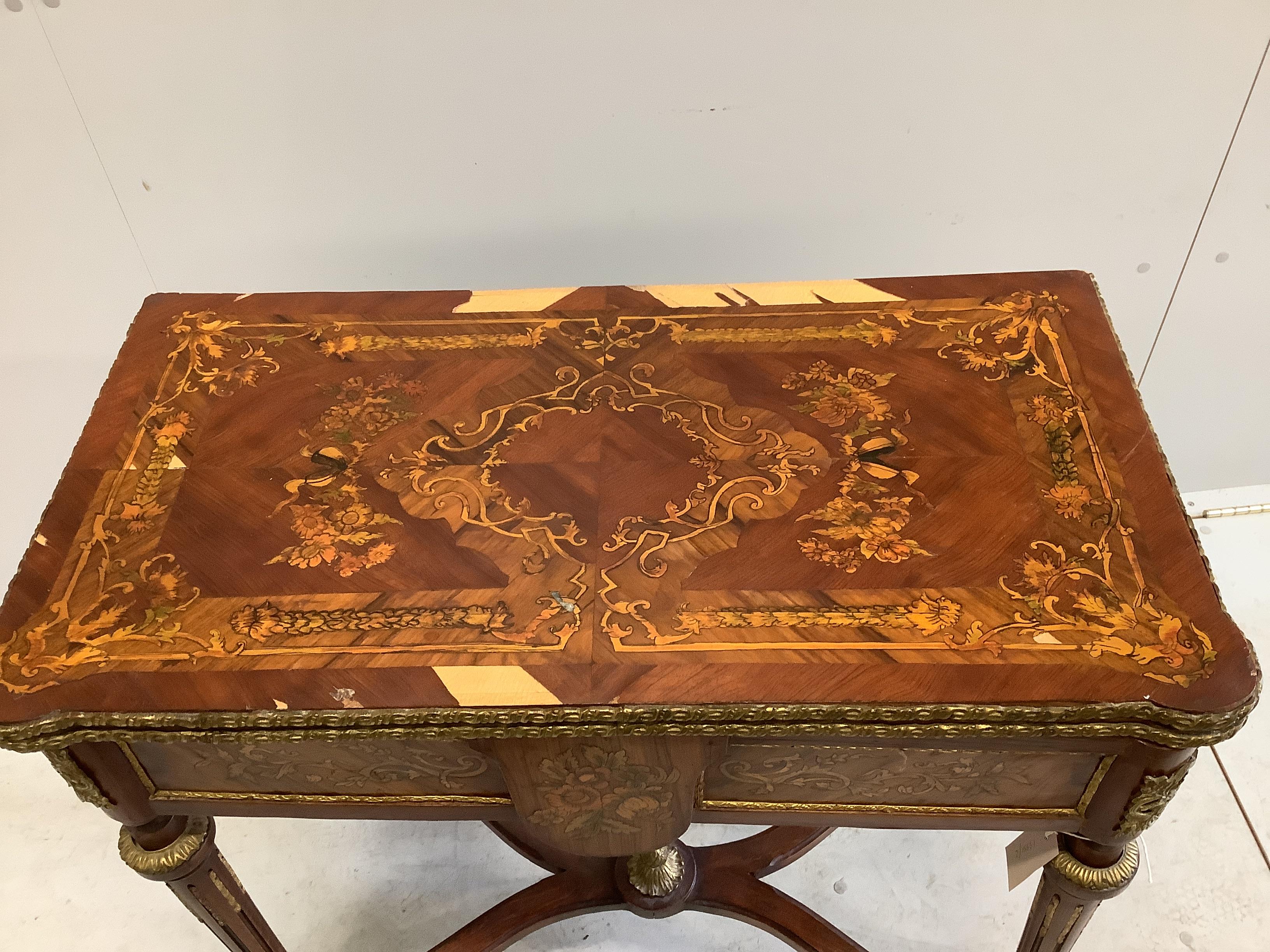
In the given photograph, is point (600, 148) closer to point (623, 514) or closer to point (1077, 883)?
point (623, 514)

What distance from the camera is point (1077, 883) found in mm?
1018

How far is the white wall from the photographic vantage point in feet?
3.93

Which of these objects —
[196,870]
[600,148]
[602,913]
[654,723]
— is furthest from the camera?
[602,913]

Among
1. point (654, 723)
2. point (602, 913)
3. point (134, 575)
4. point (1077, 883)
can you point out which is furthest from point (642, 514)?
point (602, 913)


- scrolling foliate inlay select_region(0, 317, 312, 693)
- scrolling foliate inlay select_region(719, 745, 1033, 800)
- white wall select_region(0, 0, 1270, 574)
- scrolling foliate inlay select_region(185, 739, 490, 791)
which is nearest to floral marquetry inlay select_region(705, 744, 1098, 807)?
scrolling foliate inlay select_region(719, 745, 1033, 800)

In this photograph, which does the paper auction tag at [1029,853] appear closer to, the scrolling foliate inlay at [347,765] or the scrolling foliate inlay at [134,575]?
the scrolling foliate inlay at [347,765]

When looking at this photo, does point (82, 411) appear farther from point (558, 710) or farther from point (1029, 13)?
point (1029, 13)

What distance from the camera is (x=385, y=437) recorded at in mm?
1060

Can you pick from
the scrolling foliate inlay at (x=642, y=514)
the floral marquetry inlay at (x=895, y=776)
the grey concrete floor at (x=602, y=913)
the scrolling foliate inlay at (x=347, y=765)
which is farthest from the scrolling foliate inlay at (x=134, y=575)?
the grey concrete floor at (x=602, y=913)

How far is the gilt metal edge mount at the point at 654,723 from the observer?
0.81 metres

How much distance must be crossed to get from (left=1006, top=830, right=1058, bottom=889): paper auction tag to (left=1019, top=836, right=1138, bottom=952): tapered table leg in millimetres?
20

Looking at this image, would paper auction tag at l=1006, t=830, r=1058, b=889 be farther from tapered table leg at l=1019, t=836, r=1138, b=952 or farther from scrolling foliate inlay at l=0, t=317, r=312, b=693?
scrolling foliate inlay at l=0, t=317, r=312, b=693

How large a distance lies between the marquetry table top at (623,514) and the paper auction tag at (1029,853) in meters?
0.33

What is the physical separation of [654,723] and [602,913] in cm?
84
